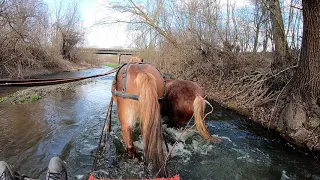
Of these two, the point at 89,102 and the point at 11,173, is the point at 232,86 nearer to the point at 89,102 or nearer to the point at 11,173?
the point at 89,102

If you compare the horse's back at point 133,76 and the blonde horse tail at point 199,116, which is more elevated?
the horse's back at point 133,76

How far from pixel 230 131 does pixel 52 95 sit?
7.45 metres

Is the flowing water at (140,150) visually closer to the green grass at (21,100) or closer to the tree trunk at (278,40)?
the green grass at (21,100)

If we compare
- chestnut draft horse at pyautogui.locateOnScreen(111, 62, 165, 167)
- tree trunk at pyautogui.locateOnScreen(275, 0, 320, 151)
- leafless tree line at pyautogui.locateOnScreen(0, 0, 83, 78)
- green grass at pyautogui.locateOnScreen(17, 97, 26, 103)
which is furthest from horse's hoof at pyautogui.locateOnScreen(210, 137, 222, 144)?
leafless tree line at pyautogui.locateOnScreen(0, 0, 83, 78)

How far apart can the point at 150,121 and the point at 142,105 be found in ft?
0.71

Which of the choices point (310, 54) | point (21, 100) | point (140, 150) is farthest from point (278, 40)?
point (21, 100)

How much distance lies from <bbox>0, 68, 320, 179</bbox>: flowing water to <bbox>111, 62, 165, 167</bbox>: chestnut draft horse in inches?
25.2


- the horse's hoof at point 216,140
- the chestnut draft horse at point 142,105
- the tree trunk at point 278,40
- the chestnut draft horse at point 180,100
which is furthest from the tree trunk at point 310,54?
the chestnut draft horse at point 142,105

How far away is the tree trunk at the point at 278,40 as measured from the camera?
7.39 metres

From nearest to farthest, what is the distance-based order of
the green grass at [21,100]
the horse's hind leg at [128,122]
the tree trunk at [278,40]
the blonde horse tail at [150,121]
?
→ the blonde horse tail at [150,121]
the horse's hind leg at [128,122]
the tree trunk at [278,40]
the green grass at [21,100]

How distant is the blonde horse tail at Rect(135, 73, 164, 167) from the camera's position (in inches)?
111

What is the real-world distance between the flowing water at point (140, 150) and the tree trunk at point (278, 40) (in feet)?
6.92

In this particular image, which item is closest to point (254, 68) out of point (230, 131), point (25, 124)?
point (230, 131)

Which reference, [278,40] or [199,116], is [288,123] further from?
[278,40]
